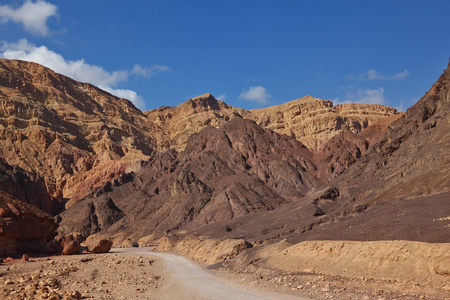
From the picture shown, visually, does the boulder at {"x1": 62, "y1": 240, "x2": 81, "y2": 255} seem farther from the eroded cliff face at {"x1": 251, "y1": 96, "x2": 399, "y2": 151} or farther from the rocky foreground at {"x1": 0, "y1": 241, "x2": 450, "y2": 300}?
the eroded cliff face at {"x1": 251, "y1": 96, "x2": 399, "y2": 151}

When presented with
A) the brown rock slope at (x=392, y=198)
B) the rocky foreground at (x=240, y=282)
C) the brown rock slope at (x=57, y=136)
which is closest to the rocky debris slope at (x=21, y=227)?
the rocky foreground at (x=240, y=282)

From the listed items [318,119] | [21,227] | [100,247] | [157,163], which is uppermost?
[318,119]

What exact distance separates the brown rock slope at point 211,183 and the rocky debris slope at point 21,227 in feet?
126

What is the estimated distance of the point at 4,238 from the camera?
35.6m

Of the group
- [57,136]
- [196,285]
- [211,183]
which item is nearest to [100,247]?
[196,285]

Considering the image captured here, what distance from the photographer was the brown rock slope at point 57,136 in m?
130

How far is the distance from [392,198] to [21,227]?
116 ft

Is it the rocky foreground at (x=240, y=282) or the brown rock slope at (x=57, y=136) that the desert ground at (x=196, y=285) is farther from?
the brown rock slope at (x=57, y=136)

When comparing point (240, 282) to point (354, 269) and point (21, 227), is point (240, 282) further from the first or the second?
point (21, 227)

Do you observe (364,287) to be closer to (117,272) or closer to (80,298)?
(80,298)

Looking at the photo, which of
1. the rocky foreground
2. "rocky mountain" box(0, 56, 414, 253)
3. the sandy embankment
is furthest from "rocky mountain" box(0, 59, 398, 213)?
the rocky foreground

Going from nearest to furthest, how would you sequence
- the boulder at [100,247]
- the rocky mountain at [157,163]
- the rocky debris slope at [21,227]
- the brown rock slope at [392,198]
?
the brown rock slope at [392,198], the rocky debris slope at [21,227], the boulder at [100,247], the rocky mountain at [157,163]

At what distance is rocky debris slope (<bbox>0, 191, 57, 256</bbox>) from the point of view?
35656mm

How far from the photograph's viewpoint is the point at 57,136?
14400 cm
